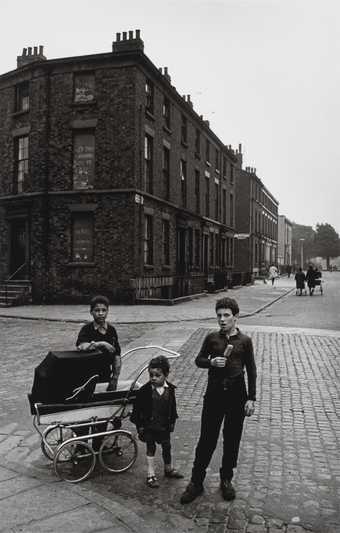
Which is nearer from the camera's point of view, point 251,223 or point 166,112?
point 166,112

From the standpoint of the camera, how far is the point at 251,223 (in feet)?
171

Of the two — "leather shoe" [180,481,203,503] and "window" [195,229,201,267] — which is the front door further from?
"leather shoe" [180,481,203,503]

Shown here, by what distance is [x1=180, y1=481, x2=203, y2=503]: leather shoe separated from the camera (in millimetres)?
A: 3941

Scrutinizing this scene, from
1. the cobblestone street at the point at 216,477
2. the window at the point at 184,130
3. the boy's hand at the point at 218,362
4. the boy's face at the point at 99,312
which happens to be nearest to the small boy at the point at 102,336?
the boy's face at the point at 99,312

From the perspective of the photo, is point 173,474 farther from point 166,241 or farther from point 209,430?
point 166,241

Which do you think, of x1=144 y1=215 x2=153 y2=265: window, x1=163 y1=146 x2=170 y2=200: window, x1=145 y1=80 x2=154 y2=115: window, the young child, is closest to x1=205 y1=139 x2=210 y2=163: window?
x1=163 y1=146 x2=170 y2=200: window

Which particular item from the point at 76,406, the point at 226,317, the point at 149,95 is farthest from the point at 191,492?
the point at 149,95

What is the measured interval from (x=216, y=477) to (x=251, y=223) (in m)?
48.6

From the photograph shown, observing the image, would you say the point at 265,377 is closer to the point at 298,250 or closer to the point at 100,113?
the point at 100,113

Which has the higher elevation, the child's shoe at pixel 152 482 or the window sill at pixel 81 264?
the window sill at pixel 81 264

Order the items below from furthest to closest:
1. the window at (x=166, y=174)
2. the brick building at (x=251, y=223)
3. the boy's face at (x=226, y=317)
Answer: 1. the brick building at (x=251, y=223)
2. the window at (x=166, y=174)
3. the boy's face at (x=226, y=317)

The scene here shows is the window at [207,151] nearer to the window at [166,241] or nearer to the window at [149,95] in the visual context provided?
the window at [166,241]

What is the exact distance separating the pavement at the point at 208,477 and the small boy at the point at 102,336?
95 centimetres

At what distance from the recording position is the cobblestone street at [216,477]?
11.9 feet
